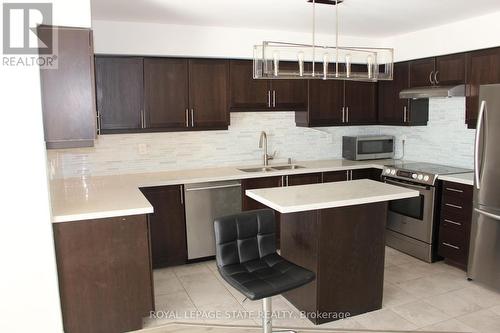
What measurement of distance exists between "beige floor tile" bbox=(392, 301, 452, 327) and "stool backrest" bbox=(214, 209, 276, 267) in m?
1.29

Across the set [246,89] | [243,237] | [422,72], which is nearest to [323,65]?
[243,237]

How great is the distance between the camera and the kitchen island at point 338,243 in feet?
9.77

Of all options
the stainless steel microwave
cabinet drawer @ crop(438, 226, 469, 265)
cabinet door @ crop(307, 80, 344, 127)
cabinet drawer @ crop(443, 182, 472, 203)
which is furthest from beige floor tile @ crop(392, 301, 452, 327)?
cabinet door @ crop(307, 80, 344, 127)

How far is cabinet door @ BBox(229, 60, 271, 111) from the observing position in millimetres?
4578

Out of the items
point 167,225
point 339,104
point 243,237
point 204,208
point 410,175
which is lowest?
point 167,225

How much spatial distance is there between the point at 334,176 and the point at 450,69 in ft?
5.55

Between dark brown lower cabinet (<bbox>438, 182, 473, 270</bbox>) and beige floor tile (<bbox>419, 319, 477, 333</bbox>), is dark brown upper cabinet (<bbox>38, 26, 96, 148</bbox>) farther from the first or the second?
dark brown lower cabinet (<bbox>438, 182, 473, 270</bbox>)

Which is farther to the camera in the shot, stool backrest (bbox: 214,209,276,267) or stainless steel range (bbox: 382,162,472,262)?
stainless steel range (bbox: 382,162,472,262)

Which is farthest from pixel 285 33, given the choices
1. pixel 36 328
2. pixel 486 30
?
pixel 36 328

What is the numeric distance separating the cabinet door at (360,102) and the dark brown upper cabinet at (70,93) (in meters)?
3.36

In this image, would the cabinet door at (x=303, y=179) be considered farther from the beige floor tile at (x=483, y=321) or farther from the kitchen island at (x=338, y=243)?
the beige floor tile at (x=483, y=321)

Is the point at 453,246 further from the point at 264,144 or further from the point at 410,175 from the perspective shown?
the point at 264,144

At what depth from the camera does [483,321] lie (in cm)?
312

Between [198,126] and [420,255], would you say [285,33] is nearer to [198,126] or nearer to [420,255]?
[198,126]
